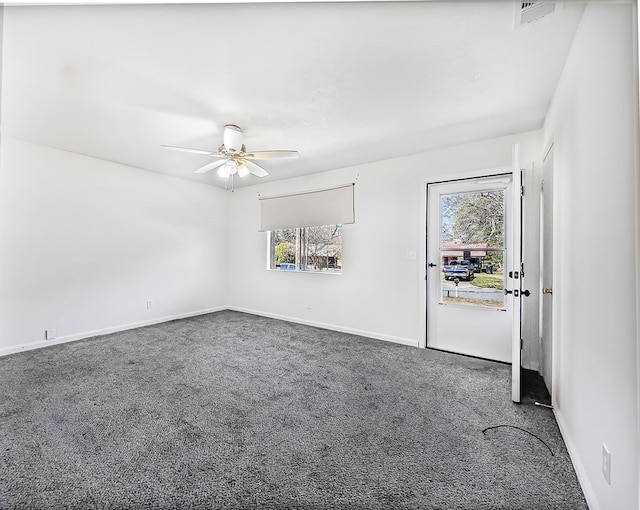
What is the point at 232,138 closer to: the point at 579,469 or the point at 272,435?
the point at 272,435

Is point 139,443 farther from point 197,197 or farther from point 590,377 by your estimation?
point 197,197

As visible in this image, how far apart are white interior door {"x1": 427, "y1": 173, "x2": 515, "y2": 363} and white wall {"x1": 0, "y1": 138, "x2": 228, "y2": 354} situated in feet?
12.9

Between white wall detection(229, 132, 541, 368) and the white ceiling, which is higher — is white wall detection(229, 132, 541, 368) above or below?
below

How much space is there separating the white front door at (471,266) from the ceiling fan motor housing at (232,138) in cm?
227

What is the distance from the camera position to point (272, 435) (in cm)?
192

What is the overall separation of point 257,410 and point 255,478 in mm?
685

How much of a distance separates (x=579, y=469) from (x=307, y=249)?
3.91 metres

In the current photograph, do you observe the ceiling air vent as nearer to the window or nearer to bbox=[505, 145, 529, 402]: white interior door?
bbox=[505, 145, 529, 402]: white interior door

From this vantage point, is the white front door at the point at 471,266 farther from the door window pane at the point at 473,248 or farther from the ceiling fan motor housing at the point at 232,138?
the ceiling fan motor housing at the point at 232,138

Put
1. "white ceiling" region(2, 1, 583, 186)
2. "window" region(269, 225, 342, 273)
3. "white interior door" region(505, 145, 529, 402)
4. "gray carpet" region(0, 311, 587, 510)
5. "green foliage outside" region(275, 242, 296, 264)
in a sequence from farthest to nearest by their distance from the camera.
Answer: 1. "green foliage outside" region(275, 242, 296, 264)
2. "window" region(269, 225, 342, 273)
3. "white interior door" region(505, 145, 529, 402)
4. "white ceiling" region(2, 1, 583, 186)
5. "gray carpet" region(0, 311, 587, 510)

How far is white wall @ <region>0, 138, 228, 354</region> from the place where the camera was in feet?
11.2

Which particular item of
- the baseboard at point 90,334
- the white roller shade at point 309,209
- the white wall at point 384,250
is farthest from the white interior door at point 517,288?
the baseboard at point 90,334

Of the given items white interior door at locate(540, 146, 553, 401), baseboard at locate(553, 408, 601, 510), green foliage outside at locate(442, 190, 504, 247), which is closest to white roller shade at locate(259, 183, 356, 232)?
green foliage outside at locate(442, 190, 504, 247)

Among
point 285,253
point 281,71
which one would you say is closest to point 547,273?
point 281,71
